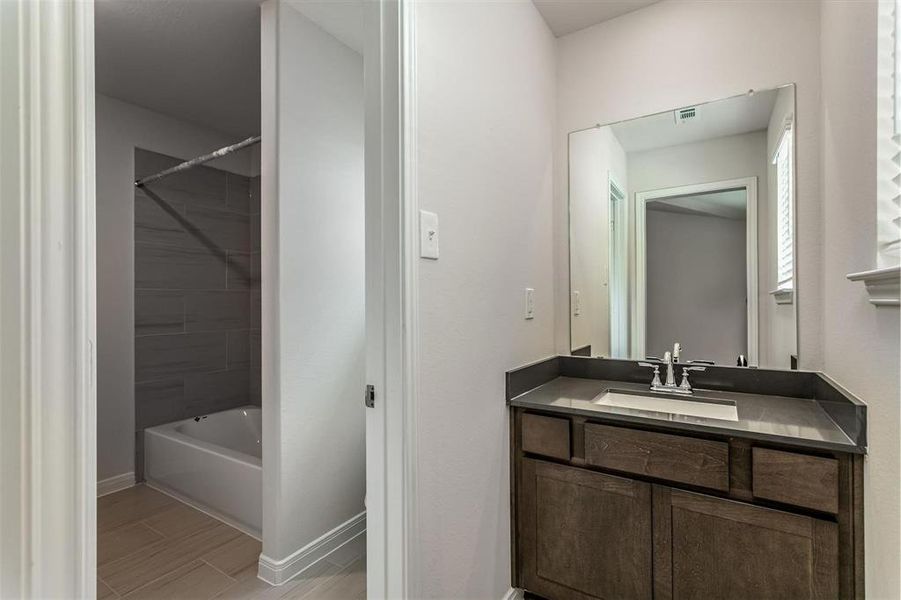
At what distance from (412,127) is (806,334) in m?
1.61

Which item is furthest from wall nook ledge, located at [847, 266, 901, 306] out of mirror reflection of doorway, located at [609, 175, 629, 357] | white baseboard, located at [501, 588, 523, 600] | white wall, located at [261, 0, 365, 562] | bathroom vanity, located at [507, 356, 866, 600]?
white wall, located at [261, 0, 365, 562]

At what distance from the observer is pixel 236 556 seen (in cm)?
208

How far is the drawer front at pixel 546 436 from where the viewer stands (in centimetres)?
158

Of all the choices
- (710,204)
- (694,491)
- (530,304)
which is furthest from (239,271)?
(694,491)

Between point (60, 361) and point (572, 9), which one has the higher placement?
point (572, 9)

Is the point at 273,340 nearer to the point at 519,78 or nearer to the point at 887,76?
the point at 519,78

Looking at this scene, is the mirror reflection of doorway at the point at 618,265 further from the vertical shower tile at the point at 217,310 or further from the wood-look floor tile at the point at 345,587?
the vertical shower tile at the point at 217,310

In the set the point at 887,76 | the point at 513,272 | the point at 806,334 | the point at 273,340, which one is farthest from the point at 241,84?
the point at 806,334

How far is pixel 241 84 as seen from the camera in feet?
8.66

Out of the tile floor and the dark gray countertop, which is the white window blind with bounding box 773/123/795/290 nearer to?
the dark gray countertop

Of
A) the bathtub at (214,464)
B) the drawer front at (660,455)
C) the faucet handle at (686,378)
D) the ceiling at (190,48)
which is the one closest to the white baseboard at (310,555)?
the bathtub at (214,464)

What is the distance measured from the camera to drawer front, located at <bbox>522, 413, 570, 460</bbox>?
5.19ft

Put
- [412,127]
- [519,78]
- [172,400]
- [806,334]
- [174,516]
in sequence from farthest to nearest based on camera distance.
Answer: [172,400]
[174,516]
[519,78]
[806,334]
[412,127]

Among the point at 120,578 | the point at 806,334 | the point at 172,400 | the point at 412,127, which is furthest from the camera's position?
the point at 172,400
